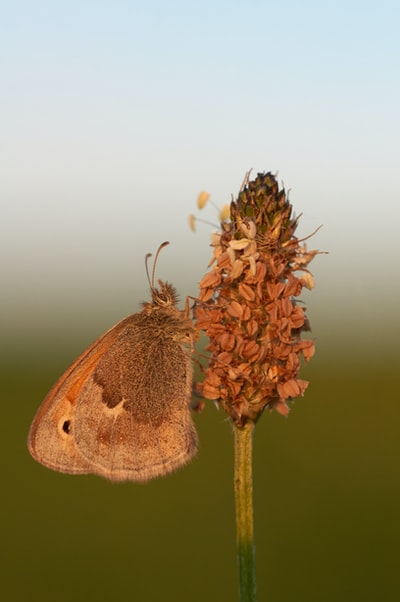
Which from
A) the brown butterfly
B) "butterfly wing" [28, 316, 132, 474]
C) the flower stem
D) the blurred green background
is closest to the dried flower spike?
the flower stem

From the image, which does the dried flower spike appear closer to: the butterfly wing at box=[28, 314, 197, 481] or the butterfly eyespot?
the butterfly wing at box=[28, 314, 197, 481]

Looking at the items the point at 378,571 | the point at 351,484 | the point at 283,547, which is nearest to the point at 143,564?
the point at 283,547

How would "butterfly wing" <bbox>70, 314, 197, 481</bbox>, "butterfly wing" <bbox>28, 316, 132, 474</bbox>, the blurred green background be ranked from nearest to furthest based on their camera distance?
"butterfly wing" <bbox>70, 314, 197, 481</bbox>, "butterfly wing" <bbox>28, 316, 132, 474</bbox>, the blurred green background

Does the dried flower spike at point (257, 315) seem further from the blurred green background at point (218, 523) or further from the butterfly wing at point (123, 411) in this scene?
the blurred green background at point (218, 523)

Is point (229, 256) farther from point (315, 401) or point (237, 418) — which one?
point (315, 401)

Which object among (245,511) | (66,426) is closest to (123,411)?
(66,426)

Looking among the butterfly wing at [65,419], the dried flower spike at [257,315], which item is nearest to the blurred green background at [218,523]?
the butterfly wing at [65,419]

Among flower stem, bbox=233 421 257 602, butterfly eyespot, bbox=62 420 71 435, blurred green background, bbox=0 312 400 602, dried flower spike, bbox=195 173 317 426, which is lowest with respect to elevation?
blurred green background, bbox=0 312 400 602
